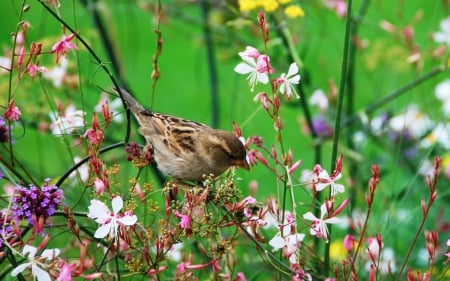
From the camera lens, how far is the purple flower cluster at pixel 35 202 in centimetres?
199

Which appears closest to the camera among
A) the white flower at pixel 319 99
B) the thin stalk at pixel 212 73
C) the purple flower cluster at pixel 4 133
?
the purple flower cluster at pixel 4 133

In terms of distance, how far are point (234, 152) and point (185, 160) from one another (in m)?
0.26

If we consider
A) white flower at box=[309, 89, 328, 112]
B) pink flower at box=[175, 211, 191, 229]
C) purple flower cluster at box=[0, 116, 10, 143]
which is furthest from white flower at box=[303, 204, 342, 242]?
white flower at box=[309, 89, 328, 112]

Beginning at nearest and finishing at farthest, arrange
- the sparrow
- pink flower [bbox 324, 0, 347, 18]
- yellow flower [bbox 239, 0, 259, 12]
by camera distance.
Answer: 1. the sparrow
2. yellow flower [bbox 239, 0, 259, 12]
3. pink flower [bbox 324, 0, 347, 18]

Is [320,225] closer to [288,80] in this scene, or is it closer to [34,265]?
[288,80]

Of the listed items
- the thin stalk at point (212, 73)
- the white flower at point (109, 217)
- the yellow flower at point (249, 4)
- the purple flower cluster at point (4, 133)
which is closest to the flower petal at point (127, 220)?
the white flower at point (109, 217)

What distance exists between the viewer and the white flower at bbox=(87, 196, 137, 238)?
6.35 ft

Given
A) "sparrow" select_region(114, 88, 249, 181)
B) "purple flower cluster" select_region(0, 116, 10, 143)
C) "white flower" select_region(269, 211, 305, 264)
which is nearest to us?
"white flower" select_region(269, 211, 305, 264)

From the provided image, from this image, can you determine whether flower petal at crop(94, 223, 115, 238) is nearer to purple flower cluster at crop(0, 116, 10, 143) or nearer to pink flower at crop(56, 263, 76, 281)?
pink flower at crop(56, 263, 76, 281)

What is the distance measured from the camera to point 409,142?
4359 millimetres

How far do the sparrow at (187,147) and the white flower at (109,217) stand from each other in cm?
77

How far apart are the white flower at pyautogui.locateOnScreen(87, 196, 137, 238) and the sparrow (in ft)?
2.51

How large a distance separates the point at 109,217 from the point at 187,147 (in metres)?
1.20

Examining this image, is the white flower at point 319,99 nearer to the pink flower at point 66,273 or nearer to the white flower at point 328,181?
the white flower at point 328,181
